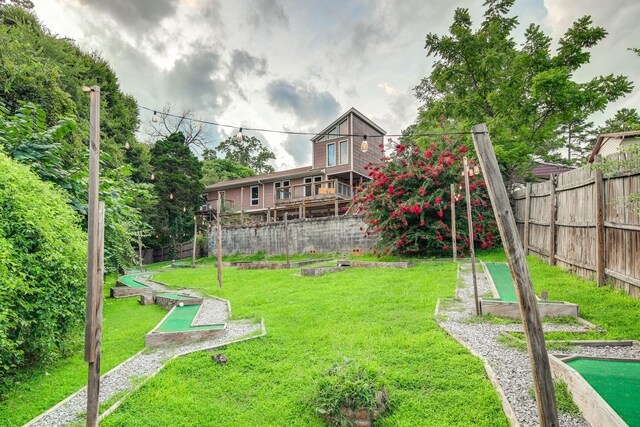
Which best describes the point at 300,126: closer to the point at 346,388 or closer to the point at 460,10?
the point at 460,10

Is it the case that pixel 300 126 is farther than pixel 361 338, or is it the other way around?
pixel 300 126

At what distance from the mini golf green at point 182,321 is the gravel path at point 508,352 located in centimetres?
401

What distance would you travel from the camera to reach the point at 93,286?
8.62ft

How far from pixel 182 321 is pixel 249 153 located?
40.3 meters

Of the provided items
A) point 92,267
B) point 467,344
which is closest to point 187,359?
point 92,267

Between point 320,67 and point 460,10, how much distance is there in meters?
6.02

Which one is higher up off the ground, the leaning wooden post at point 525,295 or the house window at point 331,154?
the house window at point 331,154

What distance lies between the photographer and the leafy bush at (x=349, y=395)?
2910mm

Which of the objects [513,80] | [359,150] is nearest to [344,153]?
[359,150]

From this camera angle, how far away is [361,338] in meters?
4.65

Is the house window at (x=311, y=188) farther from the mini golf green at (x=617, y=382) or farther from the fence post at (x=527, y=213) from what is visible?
the mini golf green at (x=617, y=382)

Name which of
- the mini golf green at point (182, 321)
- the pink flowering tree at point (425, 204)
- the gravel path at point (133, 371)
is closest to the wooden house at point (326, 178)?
the pink flowering tree at point (425, 204)

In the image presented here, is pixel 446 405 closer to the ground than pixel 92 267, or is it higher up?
closer to the ground

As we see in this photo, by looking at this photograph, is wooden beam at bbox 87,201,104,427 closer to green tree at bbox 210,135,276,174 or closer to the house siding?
the house siding
